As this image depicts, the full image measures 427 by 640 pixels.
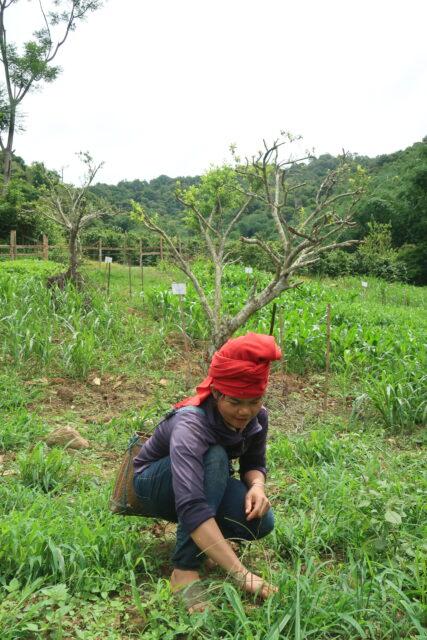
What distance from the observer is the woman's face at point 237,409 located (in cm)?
150

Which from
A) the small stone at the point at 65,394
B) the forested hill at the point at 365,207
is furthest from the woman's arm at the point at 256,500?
the forested hill at the point at 365,207

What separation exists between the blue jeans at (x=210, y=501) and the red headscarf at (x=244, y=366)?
219mm

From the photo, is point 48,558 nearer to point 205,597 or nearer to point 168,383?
point 205,597

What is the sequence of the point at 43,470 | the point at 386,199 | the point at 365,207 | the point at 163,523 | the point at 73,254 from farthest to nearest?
the point at 386,199, the point at 365,207, the point at 73,254, the point at 43,470, the point at 163,523

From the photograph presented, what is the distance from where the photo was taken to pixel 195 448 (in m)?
1.47

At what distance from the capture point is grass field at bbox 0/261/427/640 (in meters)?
1.35

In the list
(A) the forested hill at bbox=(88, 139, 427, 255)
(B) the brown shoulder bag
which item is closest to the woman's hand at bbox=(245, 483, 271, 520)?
(B) the brown shoulder bag

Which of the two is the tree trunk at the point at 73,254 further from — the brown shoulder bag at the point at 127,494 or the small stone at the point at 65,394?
the brown shoulder bag at the point at 127,494

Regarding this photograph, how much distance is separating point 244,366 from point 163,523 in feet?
3.35

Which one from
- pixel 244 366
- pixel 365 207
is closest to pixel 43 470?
pixel 244 366

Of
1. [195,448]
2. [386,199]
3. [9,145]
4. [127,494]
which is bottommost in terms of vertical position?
[127,494]

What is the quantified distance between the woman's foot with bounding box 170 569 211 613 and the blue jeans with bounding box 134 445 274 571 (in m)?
0.02

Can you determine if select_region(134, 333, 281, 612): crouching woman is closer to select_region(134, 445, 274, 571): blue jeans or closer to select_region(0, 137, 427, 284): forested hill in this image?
select_region(134, 445, 274, 571): blue jeans

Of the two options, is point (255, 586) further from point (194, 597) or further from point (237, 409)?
point (237, 409)
